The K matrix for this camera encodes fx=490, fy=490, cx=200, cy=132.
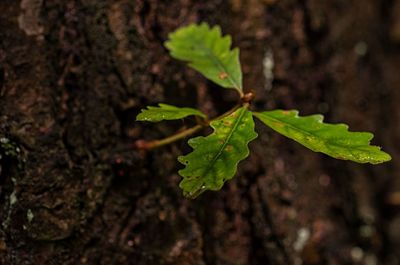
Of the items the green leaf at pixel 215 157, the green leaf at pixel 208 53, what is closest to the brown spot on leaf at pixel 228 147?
the green leaf at pixel 215 157

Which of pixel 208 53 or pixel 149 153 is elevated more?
pixel 208 53

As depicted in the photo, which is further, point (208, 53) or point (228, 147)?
point (208, 53)

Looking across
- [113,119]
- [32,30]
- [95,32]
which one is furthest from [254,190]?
[32,30]

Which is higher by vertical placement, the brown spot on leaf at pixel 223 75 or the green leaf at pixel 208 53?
the green leaf at pixel 208 53

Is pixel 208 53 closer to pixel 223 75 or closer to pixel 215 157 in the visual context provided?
pixel 223 75

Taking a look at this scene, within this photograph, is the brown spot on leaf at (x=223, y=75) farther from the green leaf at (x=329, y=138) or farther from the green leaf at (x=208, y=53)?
the green leaf at (x=329, y=138)

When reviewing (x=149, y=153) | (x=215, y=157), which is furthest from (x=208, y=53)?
(x=215, y=157)

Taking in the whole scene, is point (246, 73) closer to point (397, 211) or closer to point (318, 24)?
point (318, 24)
